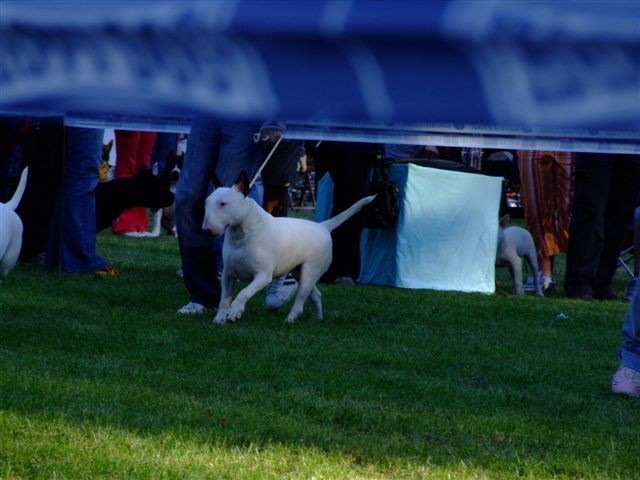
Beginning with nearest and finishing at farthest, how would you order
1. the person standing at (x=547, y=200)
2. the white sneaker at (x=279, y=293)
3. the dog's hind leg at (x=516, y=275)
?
the white sneaker at (x=279, y=293) < the dog's hind leg at (x=516, y=275) < the person standing at (x=547, y=200)

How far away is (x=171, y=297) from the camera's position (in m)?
6.56

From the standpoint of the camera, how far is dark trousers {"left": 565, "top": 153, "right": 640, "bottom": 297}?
25.5 feet

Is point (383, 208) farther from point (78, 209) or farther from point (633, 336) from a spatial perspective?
point (633, 336)

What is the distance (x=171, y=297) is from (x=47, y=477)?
3879 millimetres

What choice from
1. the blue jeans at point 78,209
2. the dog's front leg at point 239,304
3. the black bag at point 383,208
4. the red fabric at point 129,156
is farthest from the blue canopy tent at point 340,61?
the red fabric at point 129,156

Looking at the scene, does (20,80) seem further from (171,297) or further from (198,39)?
(171,297)

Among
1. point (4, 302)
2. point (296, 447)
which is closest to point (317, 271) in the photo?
point (4, 302)

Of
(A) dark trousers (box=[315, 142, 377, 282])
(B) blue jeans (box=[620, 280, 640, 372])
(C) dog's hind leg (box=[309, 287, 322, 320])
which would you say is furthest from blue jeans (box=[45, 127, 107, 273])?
(B) blue jeans (box=[620, 280, 640, 372])

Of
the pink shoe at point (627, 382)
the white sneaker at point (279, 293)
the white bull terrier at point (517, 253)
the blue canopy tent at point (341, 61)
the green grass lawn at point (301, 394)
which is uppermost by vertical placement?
the blue canopy tent at point (341, 61)

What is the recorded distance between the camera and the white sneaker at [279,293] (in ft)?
20.5

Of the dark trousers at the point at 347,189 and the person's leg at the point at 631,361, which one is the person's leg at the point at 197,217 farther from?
the dark trousers at the point at 347,189

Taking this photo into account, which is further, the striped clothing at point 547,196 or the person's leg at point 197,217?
the striped clothing at point 547,196

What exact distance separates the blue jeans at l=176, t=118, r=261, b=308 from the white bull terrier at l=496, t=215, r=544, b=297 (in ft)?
10.4

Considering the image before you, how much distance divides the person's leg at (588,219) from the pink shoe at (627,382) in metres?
3.66
